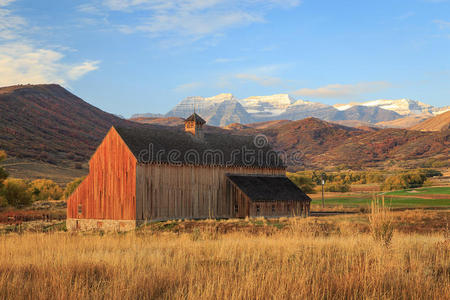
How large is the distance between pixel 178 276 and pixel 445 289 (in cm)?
502

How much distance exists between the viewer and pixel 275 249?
1276 centimetres

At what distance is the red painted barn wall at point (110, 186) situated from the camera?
1538 inches

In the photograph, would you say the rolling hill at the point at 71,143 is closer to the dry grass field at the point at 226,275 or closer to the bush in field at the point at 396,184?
the bush in field at the point at 396,184

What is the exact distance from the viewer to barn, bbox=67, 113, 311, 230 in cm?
3925

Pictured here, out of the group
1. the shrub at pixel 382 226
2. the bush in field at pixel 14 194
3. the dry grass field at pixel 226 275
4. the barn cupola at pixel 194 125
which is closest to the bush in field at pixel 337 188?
the barn cupola at pixel 194 125

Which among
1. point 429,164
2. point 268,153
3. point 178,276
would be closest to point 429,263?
point 178,276

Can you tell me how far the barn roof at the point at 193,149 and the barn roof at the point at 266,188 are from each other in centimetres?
147

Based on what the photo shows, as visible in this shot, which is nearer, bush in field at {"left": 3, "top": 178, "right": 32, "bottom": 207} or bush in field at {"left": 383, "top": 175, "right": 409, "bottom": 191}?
bush in field at {"left": 3, "top": 178, "right": 32, "bottom": 207}

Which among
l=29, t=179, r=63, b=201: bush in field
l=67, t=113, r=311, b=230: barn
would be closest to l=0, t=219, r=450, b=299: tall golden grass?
l=67, t=113, r=311, b=230: barn

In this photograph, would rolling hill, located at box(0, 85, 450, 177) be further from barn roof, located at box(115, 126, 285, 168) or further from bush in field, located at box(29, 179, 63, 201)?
barn roof, located at box(115, 126, 285, 168)

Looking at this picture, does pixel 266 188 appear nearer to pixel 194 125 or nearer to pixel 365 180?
pixel 194 125

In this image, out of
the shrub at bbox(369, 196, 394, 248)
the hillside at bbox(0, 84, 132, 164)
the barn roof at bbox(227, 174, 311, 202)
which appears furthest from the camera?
the hillside at bbox(0, 84, 132, 164)

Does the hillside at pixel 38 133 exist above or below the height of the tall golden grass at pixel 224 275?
above

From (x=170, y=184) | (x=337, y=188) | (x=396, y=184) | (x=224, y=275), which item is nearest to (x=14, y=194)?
(x=170, y=184)
